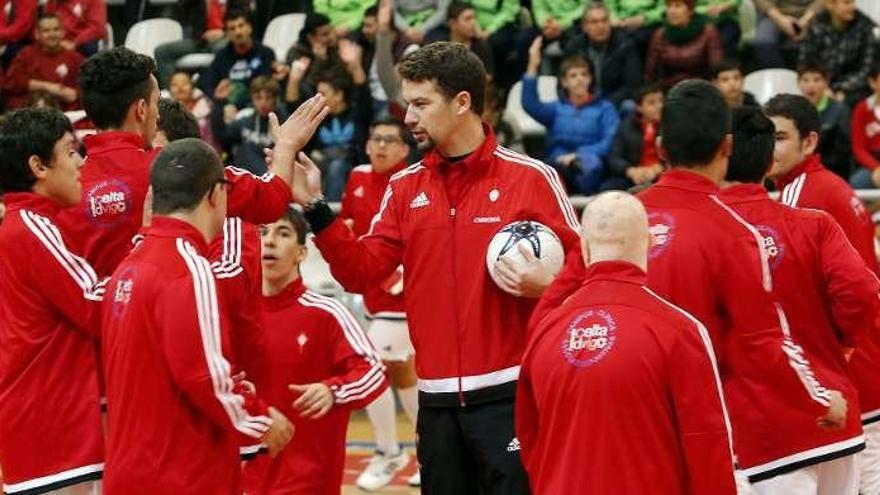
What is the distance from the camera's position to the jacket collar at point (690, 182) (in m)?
5.79

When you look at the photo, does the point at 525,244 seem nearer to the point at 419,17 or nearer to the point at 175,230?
the point at 175,230

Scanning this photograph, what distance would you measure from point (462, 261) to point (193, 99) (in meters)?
9.50

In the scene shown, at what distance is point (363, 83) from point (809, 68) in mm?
3803

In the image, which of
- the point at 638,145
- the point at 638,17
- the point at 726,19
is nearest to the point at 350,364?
the point at 638,145

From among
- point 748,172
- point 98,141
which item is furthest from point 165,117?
point 748,172

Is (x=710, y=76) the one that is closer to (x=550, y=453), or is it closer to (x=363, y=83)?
(x=363, y=83)

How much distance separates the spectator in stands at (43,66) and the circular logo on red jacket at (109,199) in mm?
9648

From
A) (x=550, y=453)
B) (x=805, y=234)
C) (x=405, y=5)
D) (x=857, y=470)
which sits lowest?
(x=857, y=470)

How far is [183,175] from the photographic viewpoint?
5672 mm

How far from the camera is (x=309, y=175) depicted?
253 inches

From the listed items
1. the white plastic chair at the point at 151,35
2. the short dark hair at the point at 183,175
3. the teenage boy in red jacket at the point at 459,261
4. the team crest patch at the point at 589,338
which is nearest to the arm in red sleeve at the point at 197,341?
the short dark hair at the point at 183,175

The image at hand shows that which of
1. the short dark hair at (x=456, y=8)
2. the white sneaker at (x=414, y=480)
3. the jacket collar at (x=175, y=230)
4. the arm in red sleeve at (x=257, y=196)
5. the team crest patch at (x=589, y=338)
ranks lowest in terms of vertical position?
the white sneaker at (x=414, y=480)

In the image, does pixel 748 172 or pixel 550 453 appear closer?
pixel 550 453

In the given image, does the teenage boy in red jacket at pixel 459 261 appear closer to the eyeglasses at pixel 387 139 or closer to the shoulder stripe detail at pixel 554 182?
the shoulder stripe detail at pixel 554 182
